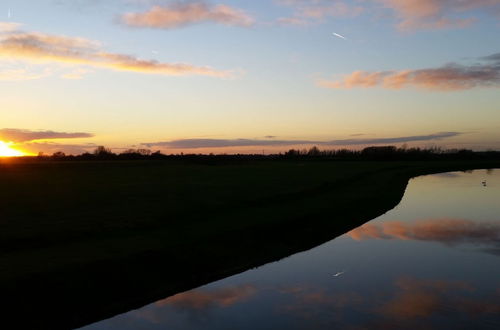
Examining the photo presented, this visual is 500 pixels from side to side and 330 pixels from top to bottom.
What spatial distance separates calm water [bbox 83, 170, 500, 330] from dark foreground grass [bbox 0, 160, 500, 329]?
1.32 metres

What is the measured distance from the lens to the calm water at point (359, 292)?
15.1m

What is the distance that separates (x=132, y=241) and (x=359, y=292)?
1096cm

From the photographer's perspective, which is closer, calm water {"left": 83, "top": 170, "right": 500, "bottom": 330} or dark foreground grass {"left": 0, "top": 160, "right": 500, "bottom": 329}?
calm water {"left": 83, "top": 170, "right": 500, "bottom": 330}

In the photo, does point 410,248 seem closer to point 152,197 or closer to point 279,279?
point 279,279

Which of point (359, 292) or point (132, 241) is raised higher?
point (132, 241)

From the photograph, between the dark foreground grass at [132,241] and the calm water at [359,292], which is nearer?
the calm water at [359,292]

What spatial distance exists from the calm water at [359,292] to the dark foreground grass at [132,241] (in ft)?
4.34

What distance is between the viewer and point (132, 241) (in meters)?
22.8

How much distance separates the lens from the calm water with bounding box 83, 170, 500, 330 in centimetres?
1513

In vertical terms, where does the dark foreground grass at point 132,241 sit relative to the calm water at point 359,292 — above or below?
above

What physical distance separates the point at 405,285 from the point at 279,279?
5.12 m

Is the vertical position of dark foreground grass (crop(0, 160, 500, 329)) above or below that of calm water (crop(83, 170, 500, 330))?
above

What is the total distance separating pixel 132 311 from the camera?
16.7 metres

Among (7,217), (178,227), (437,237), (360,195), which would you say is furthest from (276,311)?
(360,195)
